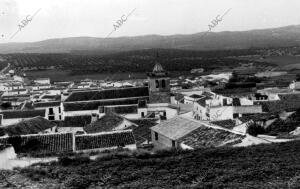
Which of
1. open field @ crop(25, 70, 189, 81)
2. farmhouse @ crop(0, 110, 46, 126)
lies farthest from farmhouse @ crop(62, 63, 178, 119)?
open field @ crop(25, 70, 189, 81)

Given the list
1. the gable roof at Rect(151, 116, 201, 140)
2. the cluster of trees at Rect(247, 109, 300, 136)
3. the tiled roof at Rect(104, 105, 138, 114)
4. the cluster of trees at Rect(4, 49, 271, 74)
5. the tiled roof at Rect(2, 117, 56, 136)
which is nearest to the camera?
the gable roof at Rect(151, 116, 201, 140)

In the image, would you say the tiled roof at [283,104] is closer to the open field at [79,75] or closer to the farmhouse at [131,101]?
the farmhouse at [131,101]

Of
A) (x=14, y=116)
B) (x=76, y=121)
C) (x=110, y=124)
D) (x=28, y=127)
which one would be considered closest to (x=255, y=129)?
(x=110, y=124)

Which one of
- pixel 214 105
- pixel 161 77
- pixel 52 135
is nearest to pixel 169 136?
pixel 52 135

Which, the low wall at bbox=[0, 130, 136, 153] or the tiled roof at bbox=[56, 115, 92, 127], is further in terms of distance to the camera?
the tiled roof at bbox=[56, 115, 92, 127]

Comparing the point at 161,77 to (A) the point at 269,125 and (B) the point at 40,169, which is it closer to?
(A) the point at 269,125

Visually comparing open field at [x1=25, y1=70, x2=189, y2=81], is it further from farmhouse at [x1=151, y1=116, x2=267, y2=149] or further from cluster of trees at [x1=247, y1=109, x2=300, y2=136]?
farmhouse at [x1=151, y1=116, x2=267, y2=149]
